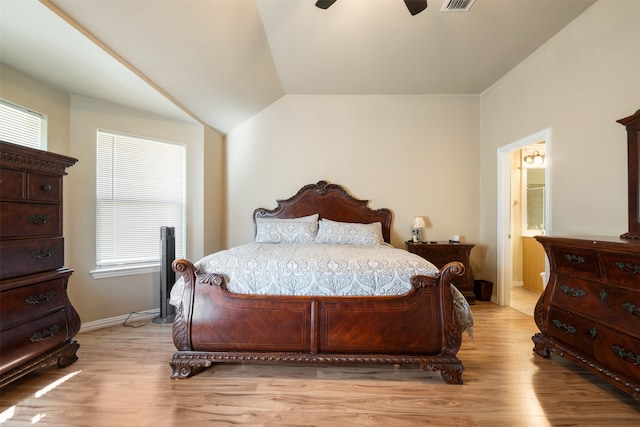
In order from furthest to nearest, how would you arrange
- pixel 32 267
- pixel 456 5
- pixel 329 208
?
1. pixel 329 208
2. pixel 456 5
3. pixel 32 267

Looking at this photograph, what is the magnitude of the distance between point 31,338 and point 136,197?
5.33ft

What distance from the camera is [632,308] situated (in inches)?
56.5

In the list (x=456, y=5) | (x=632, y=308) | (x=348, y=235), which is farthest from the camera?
(x=348, y=235)

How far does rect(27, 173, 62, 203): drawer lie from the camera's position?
1.64 m

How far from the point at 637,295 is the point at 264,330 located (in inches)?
89.3

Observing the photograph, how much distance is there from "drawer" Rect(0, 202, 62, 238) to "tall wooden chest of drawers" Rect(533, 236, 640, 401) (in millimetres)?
3668

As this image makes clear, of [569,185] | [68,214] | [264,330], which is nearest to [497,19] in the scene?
[569,185]

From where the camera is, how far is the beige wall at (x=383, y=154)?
11.9 ft

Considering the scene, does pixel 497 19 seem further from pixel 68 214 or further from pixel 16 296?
pixel 68 214

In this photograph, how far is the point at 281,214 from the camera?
3586mm

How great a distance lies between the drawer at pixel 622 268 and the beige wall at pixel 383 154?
2.10 m

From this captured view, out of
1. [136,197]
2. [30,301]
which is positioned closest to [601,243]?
[30,301]

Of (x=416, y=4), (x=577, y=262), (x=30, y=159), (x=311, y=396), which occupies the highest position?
(x=416, y=4)

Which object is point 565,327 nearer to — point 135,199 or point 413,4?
point 413,4
